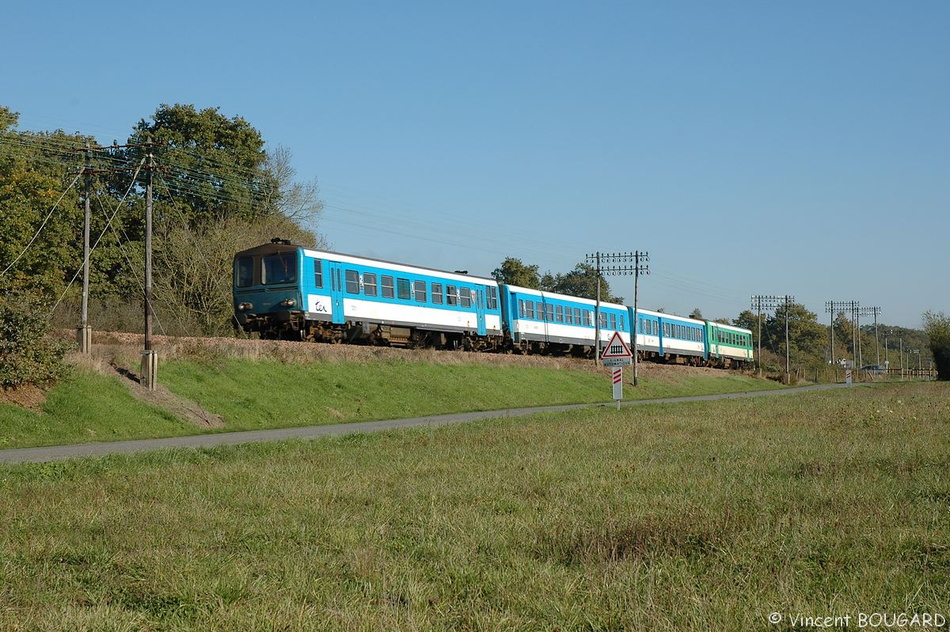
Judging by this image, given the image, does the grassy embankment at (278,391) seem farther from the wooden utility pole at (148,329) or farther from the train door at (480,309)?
the train door at (480,309)

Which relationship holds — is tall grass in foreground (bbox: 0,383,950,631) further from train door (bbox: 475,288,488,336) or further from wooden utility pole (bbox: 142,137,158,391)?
train door (bbox: 475,288,488,336)

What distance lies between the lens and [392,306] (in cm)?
3466

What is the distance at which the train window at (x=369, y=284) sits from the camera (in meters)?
32.9

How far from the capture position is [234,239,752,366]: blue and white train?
101 ft

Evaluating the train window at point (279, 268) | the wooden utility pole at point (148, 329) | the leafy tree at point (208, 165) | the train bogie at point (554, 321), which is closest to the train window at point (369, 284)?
the train window at point (279, 268)

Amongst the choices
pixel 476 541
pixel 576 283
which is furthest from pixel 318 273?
pixel 576 283

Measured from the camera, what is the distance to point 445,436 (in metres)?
17.9

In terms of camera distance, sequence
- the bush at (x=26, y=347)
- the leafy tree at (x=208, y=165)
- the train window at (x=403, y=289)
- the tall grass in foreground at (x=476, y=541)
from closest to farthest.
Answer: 1. the tall grass in foreground at (x=476, y=541)
2. the bush at (x=26, y=347)
3. the train window at (x=403, y=289)
4. the leafy tree at (x=208, y=165)

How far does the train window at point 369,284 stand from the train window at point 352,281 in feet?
1.20

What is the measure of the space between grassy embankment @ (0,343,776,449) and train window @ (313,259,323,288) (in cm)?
215

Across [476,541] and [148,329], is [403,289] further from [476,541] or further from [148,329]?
[476,541]

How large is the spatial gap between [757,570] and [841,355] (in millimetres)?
139624

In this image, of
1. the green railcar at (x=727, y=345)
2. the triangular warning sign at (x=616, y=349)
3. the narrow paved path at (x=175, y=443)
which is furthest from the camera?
the green railcar at (x=727, y=345)

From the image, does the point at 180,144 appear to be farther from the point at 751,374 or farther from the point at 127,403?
the point at 751,374
